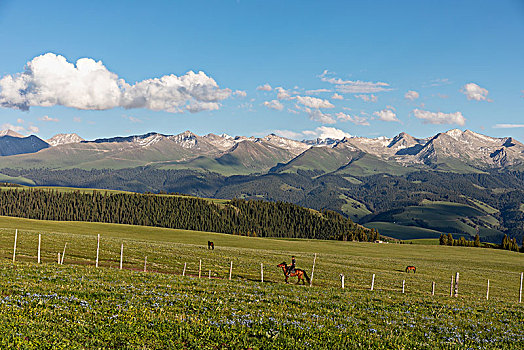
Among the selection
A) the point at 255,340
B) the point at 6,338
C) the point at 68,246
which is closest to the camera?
the point at 6,338

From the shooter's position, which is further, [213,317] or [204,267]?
[204,267]

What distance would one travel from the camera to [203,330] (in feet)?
52.0

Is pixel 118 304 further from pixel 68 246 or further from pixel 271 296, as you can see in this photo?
pixel 68 246

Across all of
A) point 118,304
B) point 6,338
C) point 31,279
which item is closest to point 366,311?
point 118,304

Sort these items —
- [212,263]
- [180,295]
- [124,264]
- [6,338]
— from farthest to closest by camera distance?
1. [212,263]
2. [124,264]
3. [180,295]
4. [6,338]

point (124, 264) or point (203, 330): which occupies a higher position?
point (203, 330)

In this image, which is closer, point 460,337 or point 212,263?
point 460,337

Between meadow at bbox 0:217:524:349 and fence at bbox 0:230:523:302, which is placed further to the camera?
fence at bbox 0:230:523:302

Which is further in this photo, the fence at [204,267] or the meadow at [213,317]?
the fence at [204,267]

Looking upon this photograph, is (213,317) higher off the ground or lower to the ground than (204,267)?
higher

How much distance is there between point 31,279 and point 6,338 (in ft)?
43.6

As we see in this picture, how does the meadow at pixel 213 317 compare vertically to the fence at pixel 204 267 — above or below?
above

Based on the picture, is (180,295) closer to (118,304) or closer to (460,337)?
(118,304)

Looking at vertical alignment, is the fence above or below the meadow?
below
